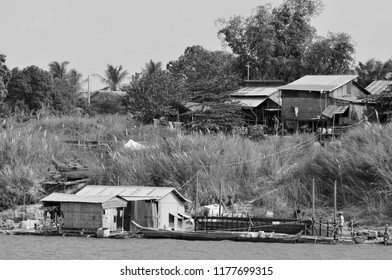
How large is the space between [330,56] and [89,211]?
3584 centimetres

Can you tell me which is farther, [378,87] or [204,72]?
[204,72]

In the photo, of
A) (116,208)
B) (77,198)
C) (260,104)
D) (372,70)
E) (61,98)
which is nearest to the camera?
(116,208)

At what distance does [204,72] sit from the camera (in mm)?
72375

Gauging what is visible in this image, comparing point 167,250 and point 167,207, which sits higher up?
point 167,207

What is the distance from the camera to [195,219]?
3388cm

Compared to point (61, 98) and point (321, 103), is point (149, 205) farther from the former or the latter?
point (61, 98)

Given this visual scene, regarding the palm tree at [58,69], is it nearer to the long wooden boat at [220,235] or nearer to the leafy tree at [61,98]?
the leafy tree at [61,98]

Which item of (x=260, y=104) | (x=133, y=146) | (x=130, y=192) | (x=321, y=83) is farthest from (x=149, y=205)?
(x=260, y=104)

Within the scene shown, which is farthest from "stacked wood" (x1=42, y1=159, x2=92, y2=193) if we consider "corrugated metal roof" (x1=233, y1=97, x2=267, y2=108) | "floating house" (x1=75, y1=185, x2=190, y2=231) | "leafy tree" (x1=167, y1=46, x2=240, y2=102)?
"corrugated metal roof" (x1=233, y1=97, x2=267, y2=108)

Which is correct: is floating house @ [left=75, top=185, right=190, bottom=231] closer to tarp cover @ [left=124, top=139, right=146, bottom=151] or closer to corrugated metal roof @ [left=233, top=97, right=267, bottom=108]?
tarp cover @ [left=124, top=139, right=146, bottom=151]

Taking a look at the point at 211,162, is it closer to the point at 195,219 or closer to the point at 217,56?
the point at 195,219

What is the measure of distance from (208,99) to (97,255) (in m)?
29.7

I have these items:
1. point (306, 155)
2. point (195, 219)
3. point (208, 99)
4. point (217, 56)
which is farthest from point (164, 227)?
point (217, 56)

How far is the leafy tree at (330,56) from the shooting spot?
6469 cm
